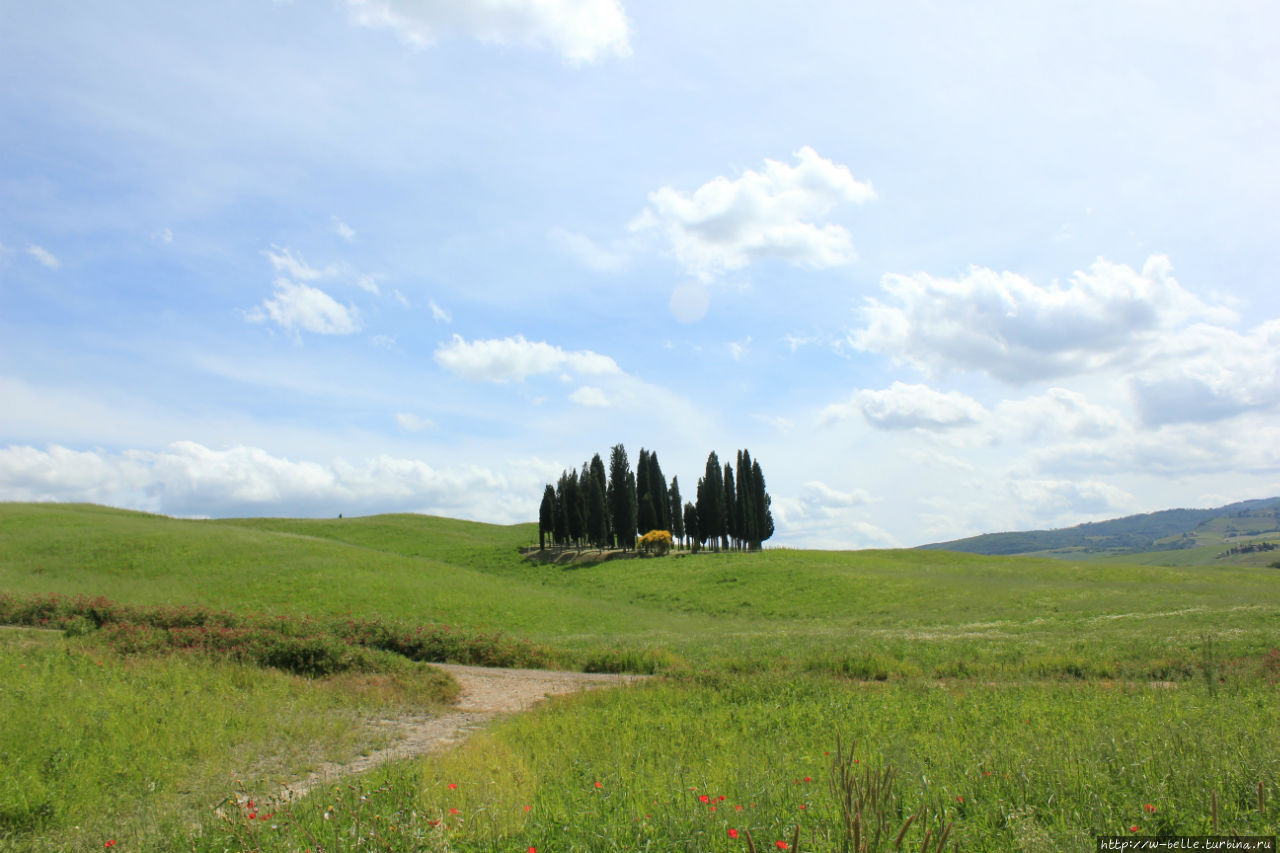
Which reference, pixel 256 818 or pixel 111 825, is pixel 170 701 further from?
pixel 256 818

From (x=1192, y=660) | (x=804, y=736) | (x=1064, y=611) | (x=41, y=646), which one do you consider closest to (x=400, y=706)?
(x=804, y=736)

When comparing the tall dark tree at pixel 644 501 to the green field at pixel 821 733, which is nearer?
the green field at pixel 821 733

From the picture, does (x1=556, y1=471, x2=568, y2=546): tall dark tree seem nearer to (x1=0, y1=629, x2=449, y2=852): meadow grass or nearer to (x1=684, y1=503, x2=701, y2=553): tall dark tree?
(x1=684, y1=503, x2=701, y2=553): tall dark tree

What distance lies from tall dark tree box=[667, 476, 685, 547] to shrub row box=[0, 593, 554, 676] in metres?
61.9

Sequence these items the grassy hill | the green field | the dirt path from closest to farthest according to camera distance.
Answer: the green field, the dirt path, the grassy hill

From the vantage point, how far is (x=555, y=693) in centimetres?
1555

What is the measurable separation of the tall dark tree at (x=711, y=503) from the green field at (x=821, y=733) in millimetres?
43309

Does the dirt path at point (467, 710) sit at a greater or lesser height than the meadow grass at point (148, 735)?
lesser

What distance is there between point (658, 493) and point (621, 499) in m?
7.71

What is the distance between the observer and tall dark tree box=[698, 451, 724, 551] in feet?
264

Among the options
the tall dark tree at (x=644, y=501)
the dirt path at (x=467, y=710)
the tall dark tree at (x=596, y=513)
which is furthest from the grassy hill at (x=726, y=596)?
the tall dark tree at (x=644, y=501)

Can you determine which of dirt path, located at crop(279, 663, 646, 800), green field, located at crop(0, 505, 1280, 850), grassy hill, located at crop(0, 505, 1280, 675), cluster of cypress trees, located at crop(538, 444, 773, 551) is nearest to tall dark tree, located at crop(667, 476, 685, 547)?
cluster of cypress trees, located at crop(538, 444, 773, 551)

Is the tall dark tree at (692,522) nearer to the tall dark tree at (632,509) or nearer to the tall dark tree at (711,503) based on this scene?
the tall dark tree at (711,503)

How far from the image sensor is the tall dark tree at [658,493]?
82250 mm
